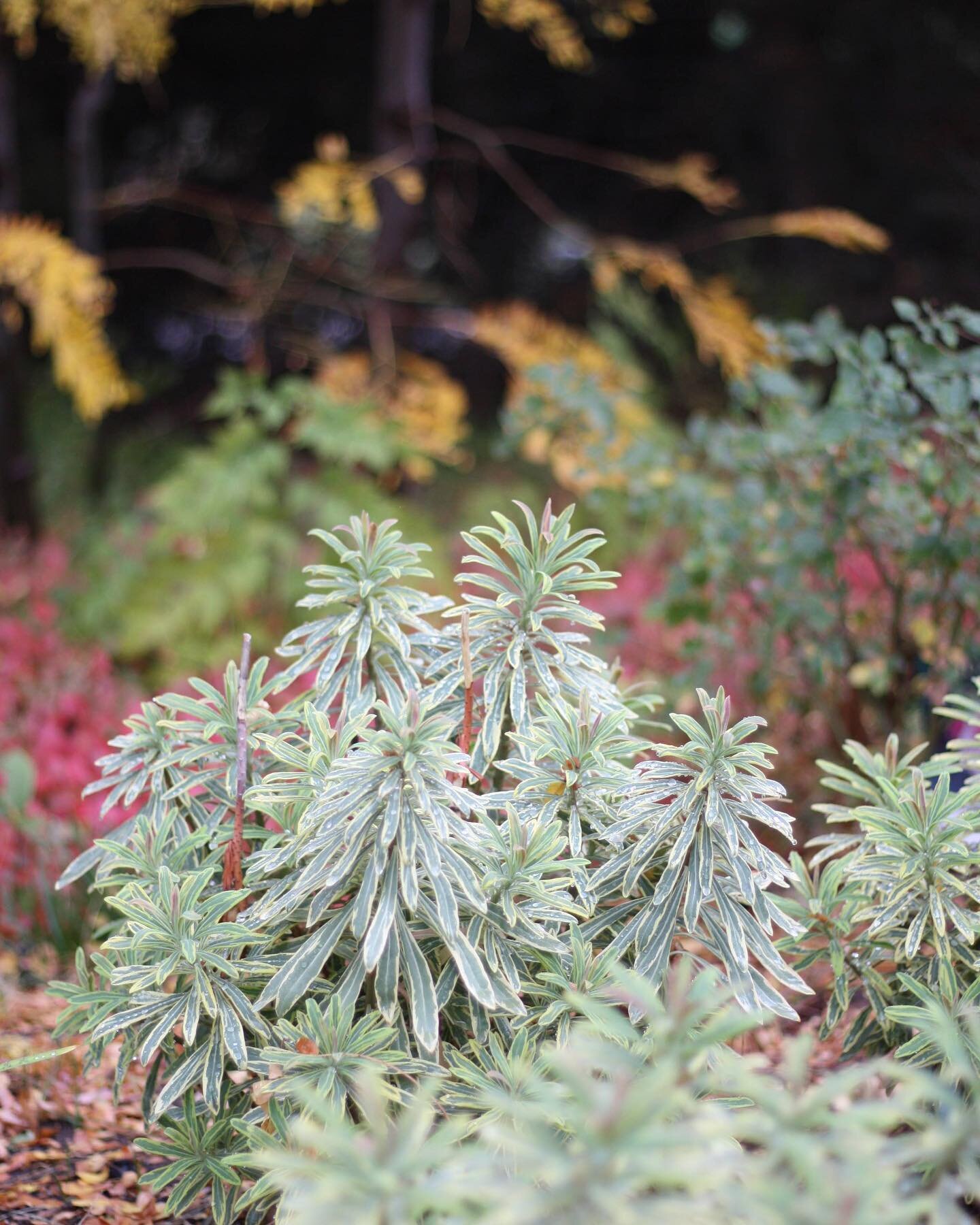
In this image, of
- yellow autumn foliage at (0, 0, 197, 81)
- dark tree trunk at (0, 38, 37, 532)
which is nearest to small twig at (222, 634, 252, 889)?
yellow autumn foliage at (0, 0, 197, 81)

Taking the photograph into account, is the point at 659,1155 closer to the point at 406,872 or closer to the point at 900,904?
the point at 406,872

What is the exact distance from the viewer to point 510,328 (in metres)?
4.68

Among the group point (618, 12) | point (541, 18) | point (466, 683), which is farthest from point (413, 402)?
point (466, 683)

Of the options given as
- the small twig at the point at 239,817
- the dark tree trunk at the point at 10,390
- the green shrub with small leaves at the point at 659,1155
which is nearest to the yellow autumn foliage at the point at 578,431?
the small twig at the point at 239,817

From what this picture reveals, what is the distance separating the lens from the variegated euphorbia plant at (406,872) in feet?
4.14

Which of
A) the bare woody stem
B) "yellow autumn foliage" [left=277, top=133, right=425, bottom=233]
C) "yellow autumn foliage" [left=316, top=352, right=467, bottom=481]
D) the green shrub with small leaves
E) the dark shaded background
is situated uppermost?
the dark shaded background

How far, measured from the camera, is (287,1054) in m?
1.24

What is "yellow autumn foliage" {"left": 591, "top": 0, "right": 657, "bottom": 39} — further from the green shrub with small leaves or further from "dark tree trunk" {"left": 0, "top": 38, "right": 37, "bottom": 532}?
the green shrub with small leaves

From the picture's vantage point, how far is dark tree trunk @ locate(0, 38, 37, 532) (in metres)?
5.00

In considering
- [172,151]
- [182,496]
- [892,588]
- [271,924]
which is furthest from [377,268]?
[172,151]

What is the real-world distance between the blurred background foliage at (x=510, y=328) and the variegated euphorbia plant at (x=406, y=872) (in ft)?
4.82

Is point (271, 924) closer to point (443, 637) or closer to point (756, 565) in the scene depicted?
point (443, 637)

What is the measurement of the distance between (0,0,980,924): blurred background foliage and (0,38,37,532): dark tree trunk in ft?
0.06

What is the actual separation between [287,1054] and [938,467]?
6.92ft
